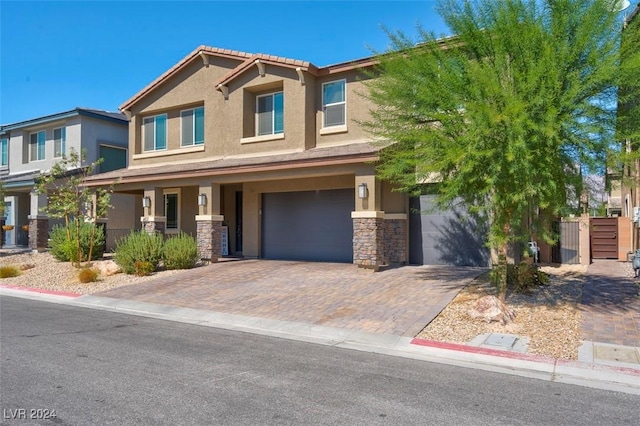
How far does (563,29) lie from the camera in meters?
9.16

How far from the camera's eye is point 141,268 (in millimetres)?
15930

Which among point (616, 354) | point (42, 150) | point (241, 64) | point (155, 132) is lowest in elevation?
point (616, 354)

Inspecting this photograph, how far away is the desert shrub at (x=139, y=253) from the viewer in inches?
639

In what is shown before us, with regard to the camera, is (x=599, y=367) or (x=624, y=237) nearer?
(x=599, y=367)

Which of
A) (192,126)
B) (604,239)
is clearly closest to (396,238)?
(604,239)

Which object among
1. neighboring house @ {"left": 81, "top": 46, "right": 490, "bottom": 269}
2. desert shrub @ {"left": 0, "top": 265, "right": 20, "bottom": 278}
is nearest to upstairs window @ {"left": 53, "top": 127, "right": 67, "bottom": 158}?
neighboring house @ {"left": 81, "top": 46, "right": 490, "bottom": 269}

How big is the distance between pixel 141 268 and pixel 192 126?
750 cm

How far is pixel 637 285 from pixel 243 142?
44.0ft

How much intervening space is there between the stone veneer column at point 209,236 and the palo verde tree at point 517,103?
9.63 meters

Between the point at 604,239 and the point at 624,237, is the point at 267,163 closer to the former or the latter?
the point at 604,239

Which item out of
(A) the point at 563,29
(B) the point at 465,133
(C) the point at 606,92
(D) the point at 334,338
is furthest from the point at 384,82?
(D) the point at 334,338

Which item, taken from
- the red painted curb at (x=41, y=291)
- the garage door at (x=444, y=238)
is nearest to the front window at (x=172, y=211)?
the red painted curb at (x=41, y=291)

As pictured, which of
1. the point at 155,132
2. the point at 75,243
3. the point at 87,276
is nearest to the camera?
the point at 87,276

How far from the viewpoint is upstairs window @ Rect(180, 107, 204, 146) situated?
815 inches
